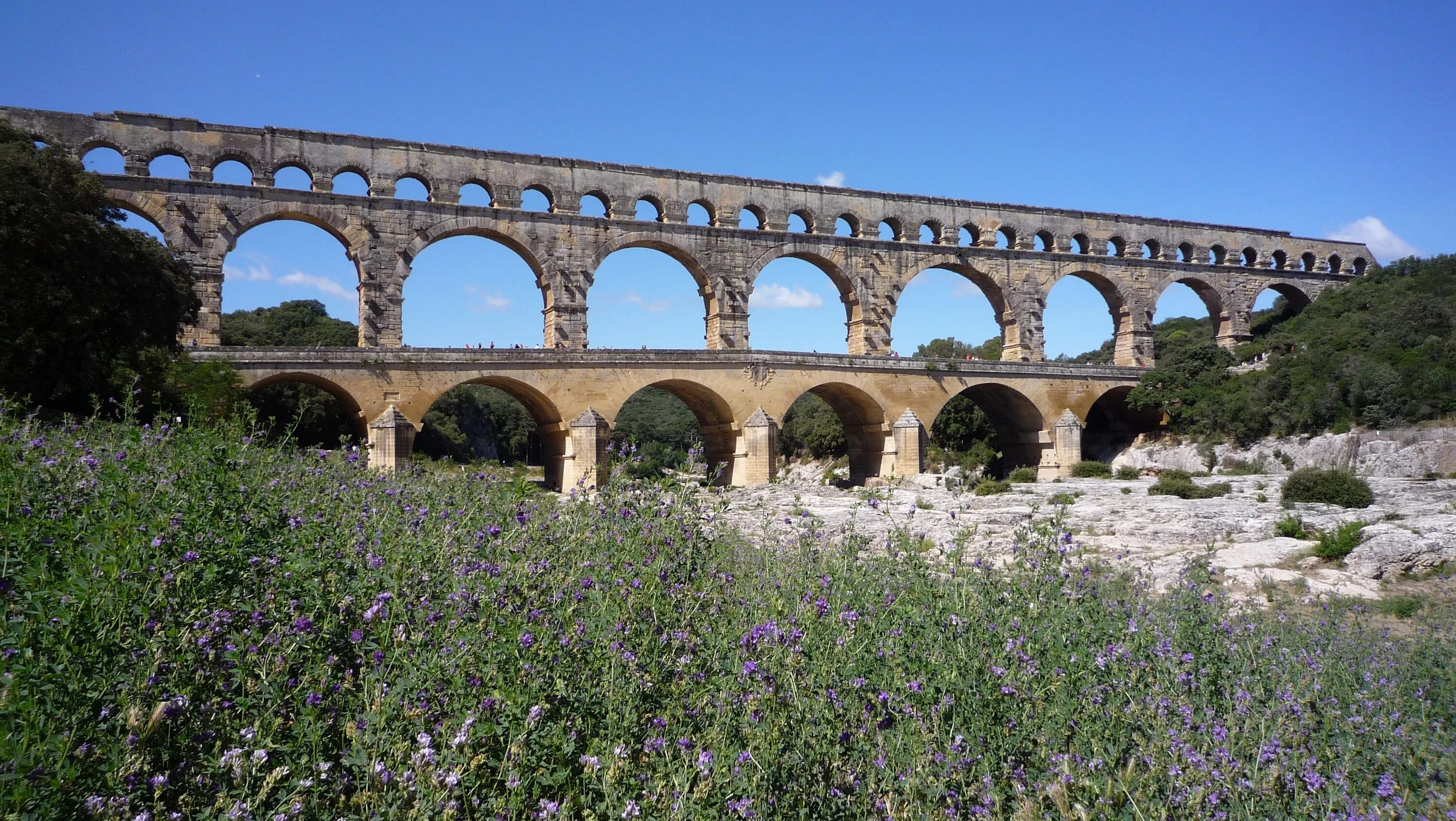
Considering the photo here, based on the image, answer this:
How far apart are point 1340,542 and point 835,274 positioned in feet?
67.0

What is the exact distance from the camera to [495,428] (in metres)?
53.1

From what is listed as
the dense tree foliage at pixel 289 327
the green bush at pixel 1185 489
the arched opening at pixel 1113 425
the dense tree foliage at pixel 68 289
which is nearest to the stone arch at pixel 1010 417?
the arched opening at pixel 1113 425

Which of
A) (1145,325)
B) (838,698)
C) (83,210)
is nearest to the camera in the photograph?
(838,698)

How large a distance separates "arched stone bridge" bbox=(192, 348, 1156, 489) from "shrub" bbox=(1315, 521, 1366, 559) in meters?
15.1

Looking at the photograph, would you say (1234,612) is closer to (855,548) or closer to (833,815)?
(855,548)

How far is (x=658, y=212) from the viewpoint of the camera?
2861 cm

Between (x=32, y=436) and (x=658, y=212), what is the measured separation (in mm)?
23572

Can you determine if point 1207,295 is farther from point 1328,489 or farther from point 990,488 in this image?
point 1328,489

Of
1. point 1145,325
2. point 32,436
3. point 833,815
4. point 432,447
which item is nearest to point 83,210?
point 32,436

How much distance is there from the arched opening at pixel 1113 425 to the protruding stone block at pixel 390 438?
22.8m

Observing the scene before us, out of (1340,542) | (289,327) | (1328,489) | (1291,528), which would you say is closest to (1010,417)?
(1328,489)

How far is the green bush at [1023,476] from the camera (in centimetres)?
2666

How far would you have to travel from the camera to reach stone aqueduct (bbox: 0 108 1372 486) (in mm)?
22953

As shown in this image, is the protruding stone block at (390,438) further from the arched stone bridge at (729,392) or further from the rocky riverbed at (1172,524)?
the rocky riverbed at (1172,524)
